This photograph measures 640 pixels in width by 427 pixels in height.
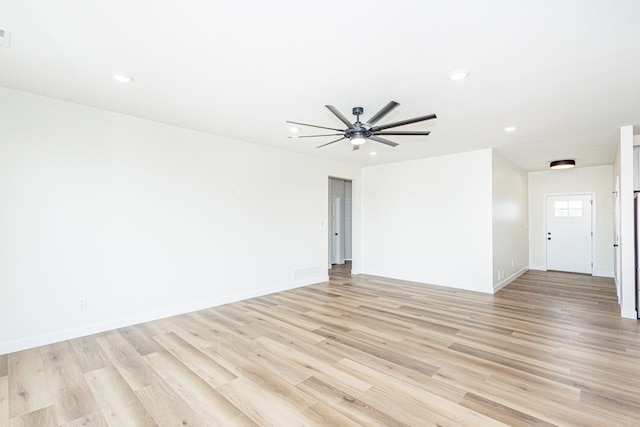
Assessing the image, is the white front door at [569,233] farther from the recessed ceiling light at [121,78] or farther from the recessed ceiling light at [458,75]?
the recessed ceiling light at [121,78]

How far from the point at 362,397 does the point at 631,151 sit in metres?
4.83

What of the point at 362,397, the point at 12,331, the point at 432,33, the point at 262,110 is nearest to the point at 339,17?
the point at 432,33

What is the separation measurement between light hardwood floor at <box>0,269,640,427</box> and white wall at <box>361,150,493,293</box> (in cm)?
152

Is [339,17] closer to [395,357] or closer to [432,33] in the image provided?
[432,33]

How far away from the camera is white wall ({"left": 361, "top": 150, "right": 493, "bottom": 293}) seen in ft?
18.7

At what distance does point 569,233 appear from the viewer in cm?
775

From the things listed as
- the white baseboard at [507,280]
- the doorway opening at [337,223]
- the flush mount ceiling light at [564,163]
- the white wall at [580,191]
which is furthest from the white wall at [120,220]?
the white wall at [580,191]

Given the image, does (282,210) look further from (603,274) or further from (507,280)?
(603,274)

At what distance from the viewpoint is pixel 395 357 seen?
303cm

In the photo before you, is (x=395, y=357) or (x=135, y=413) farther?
(x=395, y=357)

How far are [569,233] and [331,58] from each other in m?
8.30

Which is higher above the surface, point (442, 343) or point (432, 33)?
point (432, 33)

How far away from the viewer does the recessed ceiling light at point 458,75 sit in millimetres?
2711

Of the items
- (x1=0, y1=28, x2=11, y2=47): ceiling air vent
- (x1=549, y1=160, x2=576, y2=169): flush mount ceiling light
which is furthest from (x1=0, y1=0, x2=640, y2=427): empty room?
(x1=549, y1=160, x2=576, y2=169): flush mount ceiling light
